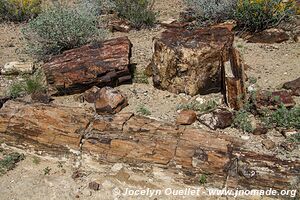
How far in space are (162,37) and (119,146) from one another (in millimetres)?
2157

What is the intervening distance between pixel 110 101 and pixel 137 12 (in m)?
3.56

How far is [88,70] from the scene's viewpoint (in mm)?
6371

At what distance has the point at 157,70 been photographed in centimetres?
636

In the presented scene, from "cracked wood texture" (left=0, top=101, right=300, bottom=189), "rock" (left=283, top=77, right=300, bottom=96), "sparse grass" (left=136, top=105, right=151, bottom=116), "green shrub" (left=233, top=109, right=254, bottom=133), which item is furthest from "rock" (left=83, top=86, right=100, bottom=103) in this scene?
"rock" (left=283, top=77, right=300, bottom=96)

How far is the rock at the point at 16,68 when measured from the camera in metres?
7.22

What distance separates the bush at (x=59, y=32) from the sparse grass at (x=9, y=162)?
9.27 feet

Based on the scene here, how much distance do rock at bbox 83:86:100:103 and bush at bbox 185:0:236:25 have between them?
3.21 metres

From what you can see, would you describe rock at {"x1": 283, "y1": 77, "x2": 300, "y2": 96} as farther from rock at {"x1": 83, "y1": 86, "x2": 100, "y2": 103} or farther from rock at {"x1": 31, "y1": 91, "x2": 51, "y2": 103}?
rock at {"x1": 31, "y1": 91, "x2": 51, "y2": 103}

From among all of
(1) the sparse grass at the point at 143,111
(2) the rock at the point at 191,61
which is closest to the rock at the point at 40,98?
(1) the sparse grass at the point at 143,111

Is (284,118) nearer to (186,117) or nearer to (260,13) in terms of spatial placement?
(186,117)

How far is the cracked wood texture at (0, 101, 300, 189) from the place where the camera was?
4699 mm

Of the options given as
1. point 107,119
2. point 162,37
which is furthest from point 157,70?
point 107,119

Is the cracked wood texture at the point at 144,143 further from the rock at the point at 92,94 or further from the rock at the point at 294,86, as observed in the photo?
the rock at the point at 294,86

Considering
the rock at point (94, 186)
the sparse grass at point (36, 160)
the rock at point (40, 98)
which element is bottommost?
the rock at point (94, 186)
